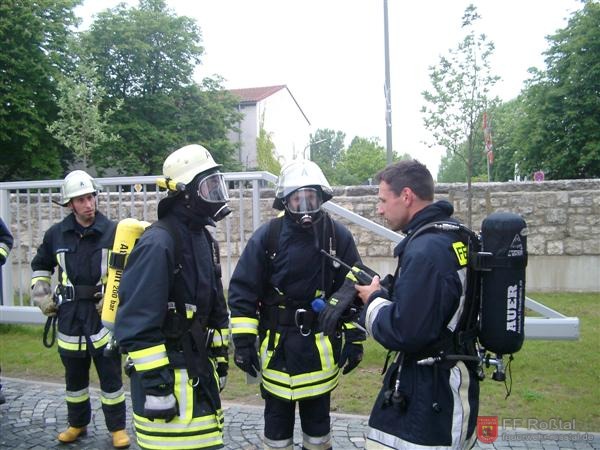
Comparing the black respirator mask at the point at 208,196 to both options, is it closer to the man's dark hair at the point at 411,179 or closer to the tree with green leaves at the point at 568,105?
the man's dark hair at the point at 411,179

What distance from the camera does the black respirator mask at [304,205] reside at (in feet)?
11.9

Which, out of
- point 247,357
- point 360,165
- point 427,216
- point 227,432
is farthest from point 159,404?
point 360,165

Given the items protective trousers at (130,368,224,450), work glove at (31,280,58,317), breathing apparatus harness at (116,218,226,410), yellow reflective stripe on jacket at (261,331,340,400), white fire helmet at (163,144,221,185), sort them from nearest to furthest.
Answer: protective trousers at (130,368,224,450) → breathing apparatus harness at (116,218,226,410) → white fire helmet at (163,144,221,185) → yellow reflective stripe on jacket at (261,331,340,400) → work glove at (31,280,58,317)

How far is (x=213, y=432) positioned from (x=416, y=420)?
1149mm

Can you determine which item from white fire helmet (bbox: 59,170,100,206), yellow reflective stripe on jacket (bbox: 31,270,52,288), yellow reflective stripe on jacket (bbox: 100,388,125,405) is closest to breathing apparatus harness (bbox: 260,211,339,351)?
yellow reflective stripe on jacket (bbox: 100,388,125,405)

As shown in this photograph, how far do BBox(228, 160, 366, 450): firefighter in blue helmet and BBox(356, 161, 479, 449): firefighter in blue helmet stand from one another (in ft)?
2.80

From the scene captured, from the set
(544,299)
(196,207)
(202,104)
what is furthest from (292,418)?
(202,104)

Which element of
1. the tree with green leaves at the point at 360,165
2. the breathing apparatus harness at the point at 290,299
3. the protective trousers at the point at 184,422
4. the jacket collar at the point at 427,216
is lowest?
the protective trousers at the point at 184,422

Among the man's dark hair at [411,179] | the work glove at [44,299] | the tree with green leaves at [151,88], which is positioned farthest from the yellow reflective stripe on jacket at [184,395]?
the tree with green leaves at [151,88]

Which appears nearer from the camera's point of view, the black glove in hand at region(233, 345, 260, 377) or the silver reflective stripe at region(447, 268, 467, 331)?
the silver reflective stripe at region(447, 268, 467, 331)

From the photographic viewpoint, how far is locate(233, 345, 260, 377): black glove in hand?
3.55 meters

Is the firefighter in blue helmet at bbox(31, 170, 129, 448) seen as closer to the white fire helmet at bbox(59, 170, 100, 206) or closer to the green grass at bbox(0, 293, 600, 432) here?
the white fire helmet at bbox(59, 170, 100, 206)

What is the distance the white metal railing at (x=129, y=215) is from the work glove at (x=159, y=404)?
336 cm

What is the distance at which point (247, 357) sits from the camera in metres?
3.56
